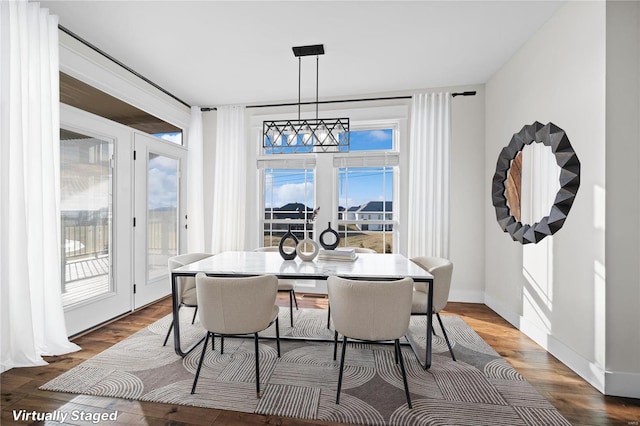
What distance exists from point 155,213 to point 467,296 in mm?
4111

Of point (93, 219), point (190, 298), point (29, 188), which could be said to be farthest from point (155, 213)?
point (190, 298)

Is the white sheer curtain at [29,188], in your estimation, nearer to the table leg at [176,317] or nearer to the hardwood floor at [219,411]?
the hardwood floor at [219,411]

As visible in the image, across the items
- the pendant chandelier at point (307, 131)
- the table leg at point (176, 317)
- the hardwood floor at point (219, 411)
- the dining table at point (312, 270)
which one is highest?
the pendant chandelier at point (307, 131)

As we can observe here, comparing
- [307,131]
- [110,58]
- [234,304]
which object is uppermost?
[110,58]

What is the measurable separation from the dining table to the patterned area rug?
213mm

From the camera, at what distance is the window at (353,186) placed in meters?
4.22

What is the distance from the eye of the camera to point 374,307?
6.00 feet

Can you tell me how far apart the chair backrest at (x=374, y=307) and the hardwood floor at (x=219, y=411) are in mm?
554

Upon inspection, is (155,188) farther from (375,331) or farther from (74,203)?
(375,331)

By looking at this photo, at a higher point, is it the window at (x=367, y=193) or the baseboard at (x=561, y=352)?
the window at (x=367, y=193)

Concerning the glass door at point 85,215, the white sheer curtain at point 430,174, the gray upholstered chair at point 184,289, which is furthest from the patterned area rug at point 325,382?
the white sheer curtain at point 430,174

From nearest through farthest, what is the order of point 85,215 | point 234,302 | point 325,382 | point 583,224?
point 234,302 < point 325,382 < point 583,224 < point 85,215

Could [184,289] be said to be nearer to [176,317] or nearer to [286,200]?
[176,317]

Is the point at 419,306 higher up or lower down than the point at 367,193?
lower down
